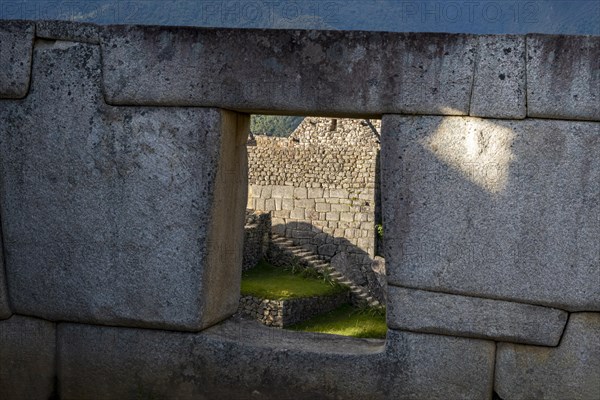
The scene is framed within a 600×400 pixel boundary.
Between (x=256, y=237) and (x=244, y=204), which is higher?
(x=244, y=204)

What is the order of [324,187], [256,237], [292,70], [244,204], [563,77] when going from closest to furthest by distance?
[563,77] < [292,70] < [244,204] < [256,237] < [324,187]

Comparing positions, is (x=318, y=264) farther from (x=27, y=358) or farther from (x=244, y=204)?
(x=27, y=358)

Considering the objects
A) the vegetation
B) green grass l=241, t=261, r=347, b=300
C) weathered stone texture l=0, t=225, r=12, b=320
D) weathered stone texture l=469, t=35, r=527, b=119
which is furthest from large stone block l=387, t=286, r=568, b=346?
the vegetation

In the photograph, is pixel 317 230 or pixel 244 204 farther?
pixel 317 230

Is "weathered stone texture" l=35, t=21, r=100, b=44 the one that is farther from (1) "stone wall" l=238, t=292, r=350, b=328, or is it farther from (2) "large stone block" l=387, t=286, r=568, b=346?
(1) "stone wall" l=238, t=292, r=350, b=328

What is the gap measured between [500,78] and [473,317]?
46.1 inches

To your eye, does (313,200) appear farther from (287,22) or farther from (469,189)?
(469,189)

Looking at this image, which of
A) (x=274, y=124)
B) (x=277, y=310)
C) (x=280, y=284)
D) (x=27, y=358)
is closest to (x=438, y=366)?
(x=27, y=358)

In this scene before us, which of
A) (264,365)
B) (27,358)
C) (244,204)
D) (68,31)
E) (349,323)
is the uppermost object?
(68,31)

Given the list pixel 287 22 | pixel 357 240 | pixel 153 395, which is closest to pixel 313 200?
pixel 357 240

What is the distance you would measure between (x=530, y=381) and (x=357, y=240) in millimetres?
22114

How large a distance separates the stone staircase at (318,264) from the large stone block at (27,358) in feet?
61.4

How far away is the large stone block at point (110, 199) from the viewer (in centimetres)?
408

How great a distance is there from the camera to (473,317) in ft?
12.6
